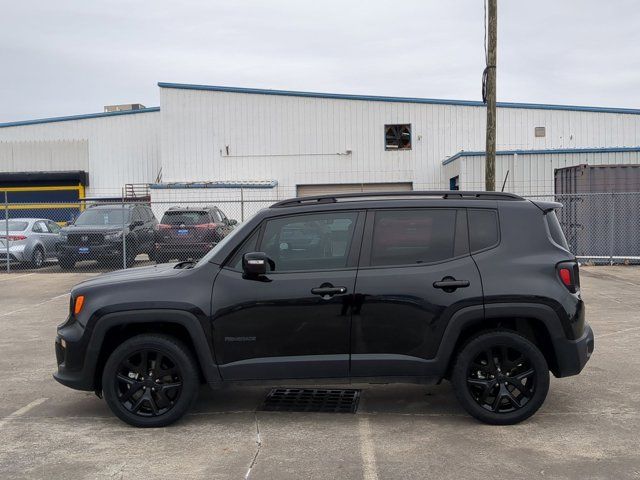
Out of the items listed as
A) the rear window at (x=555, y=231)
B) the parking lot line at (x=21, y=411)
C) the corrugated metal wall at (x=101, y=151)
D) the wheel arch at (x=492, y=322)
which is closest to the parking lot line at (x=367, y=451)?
the wheel arch at (x=492, y=322)

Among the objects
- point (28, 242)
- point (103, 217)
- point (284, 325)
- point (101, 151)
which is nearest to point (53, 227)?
point (28, 242)

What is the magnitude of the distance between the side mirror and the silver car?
14370 mm

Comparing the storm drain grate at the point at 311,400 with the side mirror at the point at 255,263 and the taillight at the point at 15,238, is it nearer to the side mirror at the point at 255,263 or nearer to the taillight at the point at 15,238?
the side mirror at the point at 255,263

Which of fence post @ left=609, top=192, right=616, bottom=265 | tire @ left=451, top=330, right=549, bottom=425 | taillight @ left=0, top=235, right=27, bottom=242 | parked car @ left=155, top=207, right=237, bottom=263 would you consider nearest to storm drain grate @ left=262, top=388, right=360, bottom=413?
tire @ left=451, top=330, right=549, bottom=425

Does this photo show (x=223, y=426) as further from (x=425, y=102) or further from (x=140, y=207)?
(x=425, y=102)

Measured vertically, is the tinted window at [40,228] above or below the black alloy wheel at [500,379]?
above

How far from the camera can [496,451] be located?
190 inches

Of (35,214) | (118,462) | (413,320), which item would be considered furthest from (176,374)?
(35,214)

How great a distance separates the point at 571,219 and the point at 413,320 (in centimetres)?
1415

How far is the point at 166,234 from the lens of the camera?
17016mm

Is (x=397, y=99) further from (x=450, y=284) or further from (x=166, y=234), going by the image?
(x=450, y=284)

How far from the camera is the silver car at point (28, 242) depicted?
731 inches

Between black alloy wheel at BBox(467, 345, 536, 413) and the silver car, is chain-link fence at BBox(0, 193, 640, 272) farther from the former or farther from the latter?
black alloy wheel at BBox(467, 345, 536, 413)

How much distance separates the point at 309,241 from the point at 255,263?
20.7 inches
